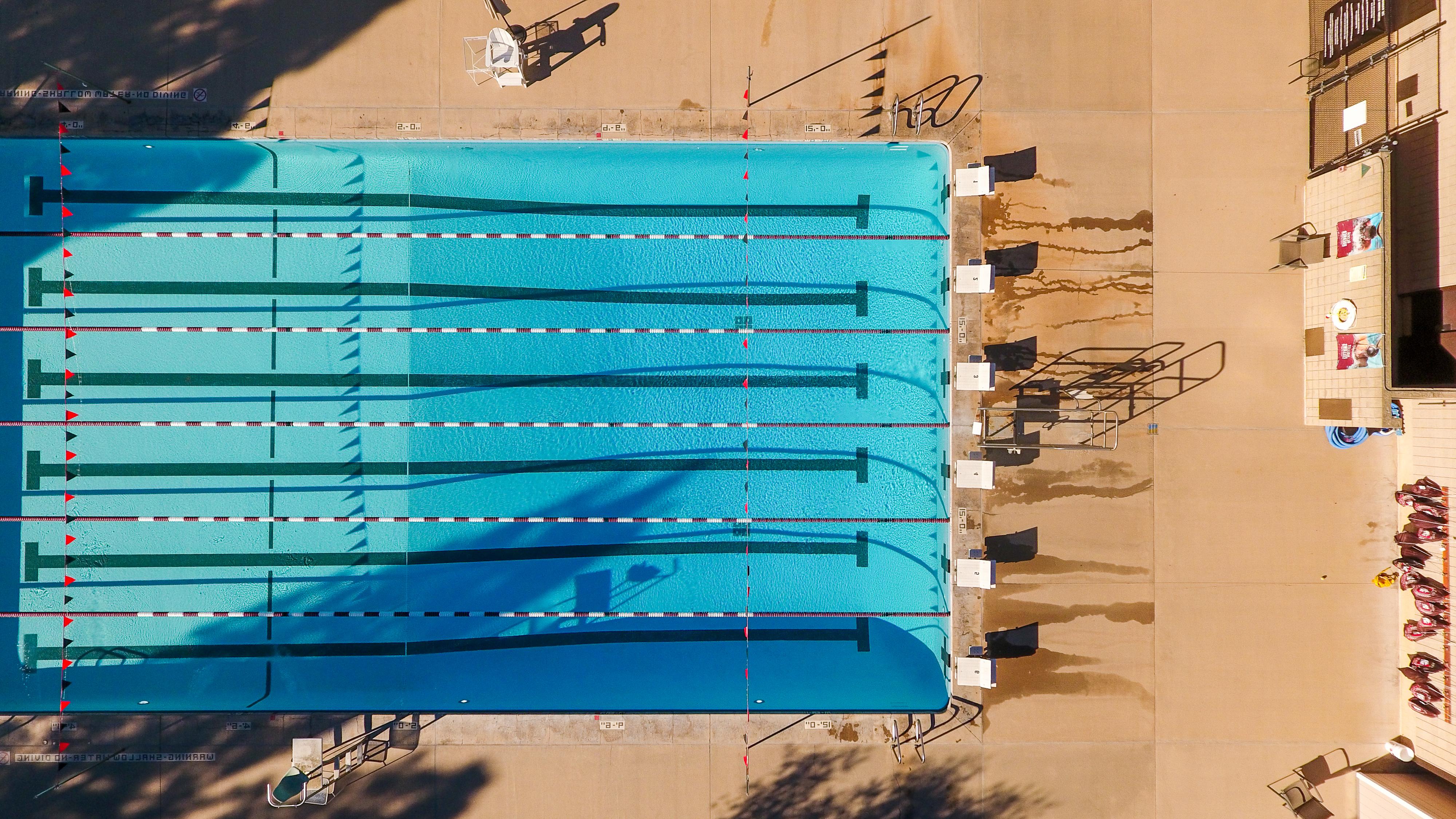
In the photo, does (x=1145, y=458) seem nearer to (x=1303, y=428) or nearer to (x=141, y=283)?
(x=1303, y=428)

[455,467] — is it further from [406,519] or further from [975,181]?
[975,181]

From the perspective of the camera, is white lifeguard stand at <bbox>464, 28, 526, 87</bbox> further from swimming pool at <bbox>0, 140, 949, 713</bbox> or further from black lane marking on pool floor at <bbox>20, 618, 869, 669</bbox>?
black lane marking on pool floor at <bbox>20, 618, 869, 669</bbox>

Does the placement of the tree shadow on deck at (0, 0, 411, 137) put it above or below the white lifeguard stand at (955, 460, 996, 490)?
above

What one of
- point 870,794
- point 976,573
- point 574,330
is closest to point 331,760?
point 574,330

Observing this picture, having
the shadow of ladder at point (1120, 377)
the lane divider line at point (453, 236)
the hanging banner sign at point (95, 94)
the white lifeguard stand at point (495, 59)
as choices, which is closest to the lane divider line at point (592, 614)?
the shadow of ladder at point (1120, 377)

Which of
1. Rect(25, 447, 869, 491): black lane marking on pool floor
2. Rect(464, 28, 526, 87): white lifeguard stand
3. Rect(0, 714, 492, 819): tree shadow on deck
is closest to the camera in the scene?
Rect(464, 28, 526, 87): white lifeguard stand

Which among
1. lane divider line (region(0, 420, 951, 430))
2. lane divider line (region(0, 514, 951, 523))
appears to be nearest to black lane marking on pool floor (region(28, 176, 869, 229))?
lane divider line (region(0, 420, 951, 430))

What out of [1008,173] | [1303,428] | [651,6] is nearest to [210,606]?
[651,6]
